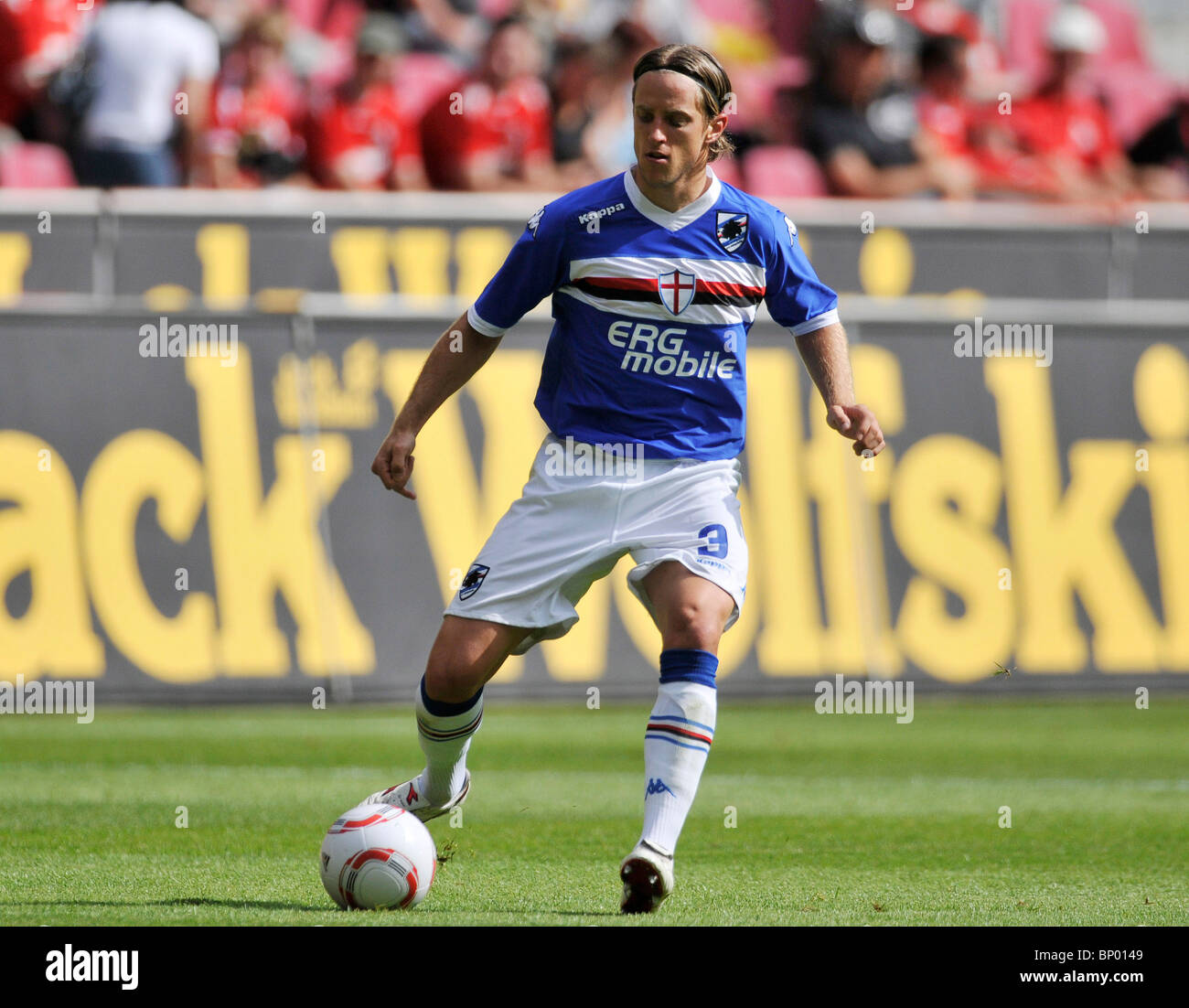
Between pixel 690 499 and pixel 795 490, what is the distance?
230 inches

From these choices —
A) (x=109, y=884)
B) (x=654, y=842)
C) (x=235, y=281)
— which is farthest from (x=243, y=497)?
(x=654, y=842)

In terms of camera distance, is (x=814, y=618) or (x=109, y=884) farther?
(x=814, y=618)

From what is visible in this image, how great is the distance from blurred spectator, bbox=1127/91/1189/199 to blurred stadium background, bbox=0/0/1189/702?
1.41 meters

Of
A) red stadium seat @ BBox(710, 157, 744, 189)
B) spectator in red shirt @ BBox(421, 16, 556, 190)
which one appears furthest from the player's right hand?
red stadium seat @ BBox(710, 157, 744, 189)

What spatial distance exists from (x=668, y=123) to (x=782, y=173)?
10.2 meters

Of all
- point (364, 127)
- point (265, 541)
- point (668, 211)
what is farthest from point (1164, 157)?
point (668, 211)

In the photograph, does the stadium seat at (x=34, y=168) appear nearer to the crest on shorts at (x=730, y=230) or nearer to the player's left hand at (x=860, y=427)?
the crest on shorts at (x=730, y=230)

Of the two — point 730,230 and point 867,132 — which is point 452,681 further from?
point 867,132

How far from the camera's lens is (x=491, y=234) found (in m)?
13.6

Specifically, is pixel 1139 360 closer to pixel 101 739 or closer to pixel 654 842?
pixel 101 739

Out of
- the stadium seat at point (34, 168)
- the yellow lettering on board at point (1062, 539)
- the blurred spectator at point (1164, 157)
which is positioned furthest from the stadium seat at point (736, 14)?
the yellow lettering on board at point (1062, 539)

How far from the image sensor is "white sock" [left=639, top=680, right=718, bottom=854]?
5.45m
